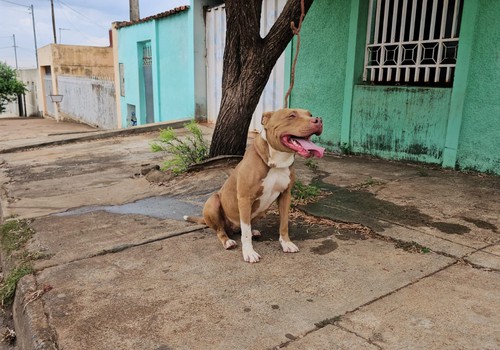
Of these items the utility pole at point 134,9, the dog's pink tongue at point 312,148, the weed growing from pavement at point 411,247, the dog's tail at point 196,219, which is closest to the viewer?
the dog's pink tongue at point 312,148

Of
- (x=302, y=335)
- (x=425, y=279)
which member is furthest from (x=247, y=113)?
(x=302, y=335)

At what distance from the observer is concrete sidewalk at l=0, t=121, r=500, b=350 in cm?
230

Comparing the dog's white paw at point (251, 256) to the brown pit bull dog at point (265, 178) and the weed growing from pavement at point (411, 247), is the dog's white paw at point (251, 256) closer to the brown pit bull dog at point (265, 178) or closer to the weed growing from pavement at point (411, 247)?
the brown pit bull dog at point (265, 178)

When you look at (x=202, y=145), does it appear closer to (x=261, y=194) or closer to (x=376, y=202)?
(x=376, y=202)

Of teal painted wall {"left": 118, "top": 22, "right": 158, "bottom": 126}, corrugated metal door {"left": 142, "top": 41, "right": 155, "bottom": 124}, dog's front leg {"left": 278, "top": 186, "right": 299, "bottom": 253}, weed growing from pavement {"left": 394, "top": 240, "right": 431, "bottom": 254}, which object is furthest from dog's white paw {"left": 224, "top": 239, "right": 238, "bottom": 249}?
corrugated metal door {"left": 142, "top": 41, "right": 155, "bottom": 124}

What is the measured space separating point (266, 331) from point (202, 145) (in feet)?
13.9

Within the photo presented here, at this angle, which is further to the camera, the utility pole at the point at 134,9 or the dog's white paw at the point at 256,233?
the utility pole at the point at 134,9

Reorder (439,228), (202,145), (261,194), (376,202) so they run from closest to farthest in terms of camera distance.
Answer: (261,194) → (439,228) → (376,202) → (202,145)

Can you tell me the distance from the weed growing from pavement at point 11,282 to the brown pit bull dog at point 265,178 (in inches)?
55.4

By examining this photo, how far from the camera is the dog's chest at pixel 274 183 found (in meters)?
3.20

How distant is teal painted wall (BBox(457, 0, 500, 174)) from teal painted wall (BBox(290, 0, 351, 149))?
212 centimetres

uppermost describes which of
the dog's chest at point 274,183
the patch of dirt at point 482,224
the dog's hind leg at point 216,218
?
the dog's chest at point 274,183

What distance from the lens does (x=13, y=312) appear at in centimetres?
292

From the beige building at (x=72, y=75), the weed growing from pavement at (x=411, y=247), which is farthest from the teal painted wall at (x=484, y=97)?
the beige building at (x=72, y=75)
